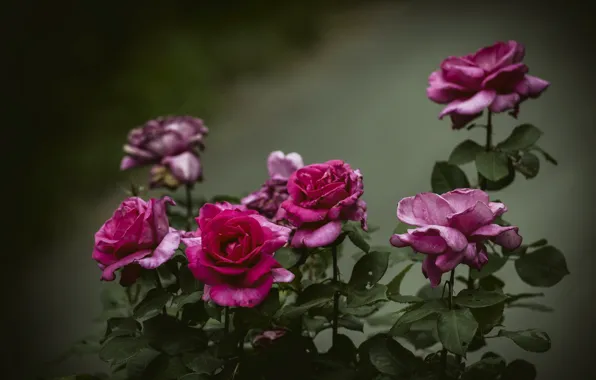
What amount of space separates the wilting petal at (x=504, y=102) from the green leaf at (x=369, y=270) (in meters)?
0.21

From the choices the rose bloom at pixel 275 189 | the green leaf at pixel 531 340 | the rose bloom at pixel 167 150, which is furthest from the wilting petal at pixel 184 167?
the green leaf at pixel 531 340

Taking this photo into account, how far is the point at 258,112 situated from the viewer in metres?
1.98

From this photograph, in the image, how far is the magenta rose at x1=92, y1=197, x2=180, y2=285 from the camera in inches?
29.1

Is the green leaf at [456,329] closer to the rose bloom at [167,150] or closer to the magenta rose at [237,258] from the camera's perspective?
the magenta rose at [237,258]

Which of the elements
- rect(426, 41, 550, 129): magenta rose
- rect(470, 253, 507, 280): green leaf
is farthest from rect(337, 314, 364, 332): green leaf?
rect(426, 41, 550, 129): magenta rose

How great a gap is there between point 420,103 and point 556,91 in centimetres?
31

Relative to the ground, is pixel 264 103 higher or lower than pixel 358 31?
lower

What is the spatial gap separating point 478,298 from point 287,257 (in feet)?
0.66

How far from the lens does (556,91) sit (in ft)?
4.83

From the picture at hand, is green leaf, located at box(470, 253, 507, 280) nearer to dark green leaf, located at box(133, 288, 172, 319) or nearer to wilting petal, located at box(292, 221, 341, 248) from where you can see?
wilting petal, located at box(292, 221, 341, 248)

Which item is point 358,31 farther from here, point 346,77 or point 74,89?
point 74,89

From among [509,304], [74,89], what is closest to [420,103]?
[509,304]

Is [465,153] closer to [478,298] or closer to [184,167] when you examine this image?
[478,298]

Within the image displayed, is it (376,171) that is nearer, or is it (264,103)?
(376,171)
